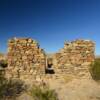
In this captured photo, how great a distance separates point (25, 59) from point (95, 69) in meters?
4.31

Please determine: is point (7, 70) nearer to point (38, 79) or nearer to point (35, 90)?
point (38, 79)

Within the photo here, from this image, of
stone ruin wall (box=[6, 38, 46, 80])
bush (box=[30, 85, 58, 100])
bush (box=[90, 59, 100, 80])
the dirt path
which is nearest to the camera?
bush (box=[30, 85, 58, 100])

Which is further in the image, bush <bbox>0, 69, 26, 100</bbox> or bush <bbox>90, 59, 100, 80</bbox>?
bush <bbox>90, 59, 100, 80</bbox>

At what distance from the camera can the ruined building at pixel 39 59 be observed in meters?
14.5

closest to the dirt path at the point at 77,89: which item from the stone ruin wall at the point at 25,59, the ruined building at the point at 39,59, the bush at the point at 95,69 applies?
the bush at the point at 95,69

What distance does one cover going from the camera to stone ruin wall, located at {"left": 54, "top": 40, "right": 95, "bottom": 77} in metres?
14.5

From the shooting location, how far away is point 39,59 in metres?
14.5

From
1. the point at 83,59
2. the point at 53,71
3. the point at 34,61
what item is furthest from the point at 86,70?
the point at 34,61

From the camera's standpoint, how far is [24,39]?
14.8 metres

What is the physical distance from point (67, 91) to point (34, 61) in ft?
9.98

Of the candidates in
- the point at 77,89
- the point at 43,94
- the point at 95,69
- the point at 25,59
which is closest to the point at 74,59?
the point at 95,69

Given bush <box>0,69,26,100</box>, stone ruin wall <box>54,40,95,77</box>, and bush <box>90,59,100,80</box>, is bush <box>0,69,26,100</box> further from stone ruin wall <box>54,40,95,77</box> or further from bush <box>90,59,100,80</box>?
bush <box>90,59,100,80</box>

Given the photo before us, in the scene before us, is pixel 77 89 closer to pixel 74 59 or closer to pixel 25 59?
pixel 74 59

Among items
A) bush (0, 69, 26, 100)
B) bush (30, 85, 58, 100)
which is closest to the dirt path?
bush (30, 85, 58, 100)
